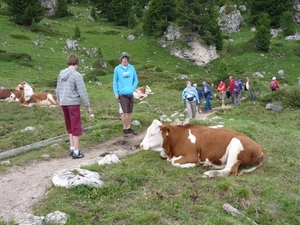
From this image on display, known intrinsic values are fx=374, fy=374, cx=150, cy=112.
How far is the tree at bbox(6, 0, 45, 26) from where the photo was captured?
52.9m

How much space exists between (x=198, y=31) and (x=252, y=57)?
27.7 ft

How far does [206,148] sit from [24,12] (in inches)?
1994

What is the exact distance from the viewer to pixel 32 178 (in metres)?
8.19

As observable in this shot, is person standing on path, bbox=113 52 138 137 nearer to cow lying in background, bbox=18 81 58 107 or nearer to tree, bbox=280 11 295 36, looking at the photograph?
cow lying in background, bbox=18 81 58 107

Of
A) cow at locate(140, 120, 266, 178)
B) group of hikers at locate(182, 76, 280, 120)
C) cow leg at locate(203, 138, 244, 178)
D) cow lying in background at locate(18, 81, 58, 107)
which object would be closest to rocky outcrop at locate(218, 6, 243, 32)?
group of hikers at locate(182, 76, 280, 120)

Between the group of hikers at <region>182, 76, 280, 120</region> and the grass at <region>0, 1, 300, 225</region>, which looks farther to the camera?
the group of hikers at <region>182, 76, 280, 120</region>

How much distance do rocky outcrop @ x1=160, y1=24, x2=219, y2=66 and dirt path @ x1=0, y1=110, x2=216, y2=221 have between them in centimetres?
Result: 3976

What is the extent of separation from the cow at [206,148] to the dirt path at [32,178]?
4.64 feet

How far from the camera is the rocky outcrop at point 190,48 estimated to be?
5028cm

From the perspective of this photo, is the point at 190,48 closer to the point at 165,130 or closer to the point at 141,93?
the point at 141,93

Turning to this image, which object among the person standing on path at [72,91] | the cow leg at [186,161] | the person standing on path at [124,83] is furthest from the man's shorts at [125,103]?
the cow leg at [186,161]

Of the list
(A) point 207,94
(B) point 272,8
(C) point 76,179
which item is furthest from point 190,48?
(C) point 76,179

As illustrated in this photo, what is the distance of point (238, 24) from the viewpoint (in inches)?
2621

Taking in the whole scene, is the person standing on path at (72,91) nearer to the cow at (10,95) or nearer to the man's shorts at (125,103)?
the man's shorts at (125,103)
